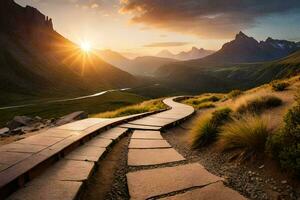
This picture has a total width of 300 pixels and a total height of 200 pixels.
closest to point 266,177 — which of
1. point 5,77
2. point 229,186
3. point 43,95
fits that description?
point 229,186

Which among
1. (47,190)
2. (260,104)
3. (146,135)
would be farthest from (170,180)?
(260,104)

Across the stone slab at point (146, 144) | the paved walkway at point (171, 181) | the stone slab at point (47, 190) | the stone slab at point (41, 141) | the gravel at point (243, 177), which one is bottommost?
the gravel at point (243, 177)

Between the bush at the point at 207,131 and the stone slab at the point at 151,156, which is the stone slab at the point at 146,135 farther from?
the stone slab at the point at 151,156

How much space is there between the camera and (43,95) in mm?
112938

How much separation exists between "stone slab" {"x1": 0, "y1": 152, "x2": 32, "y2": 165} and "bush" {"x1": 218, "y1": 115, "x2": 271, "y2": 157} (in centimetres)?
482

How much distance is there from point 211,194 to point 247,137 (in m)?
2.54

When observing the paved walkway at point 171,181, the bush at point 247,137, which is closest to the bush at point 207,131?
the bush at point 247,137

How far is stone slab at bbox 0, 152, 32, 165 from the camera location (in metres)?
5.19

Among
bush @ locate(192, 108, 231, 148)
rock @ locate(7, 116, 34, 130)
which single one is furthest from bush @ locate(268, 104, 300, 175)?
rock @ locate(7, 116, 34, 130)

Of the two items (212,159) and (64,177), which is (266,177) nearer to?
(212,159)

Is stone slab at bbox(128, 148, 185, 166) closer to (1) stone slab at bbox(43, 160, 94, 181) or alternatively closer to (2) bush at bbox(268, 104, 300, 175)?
(1) stone slab at bbox(43, 160, 94, 181)

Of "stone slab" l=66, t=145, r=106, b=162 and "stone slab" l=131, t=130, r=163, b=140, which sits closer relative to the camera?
"stone slab" l=66, t=145, r=106, b=162

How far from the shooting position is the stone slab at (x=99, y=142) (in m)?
7.44

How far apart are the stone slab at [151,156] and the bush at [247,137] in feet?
4.67
